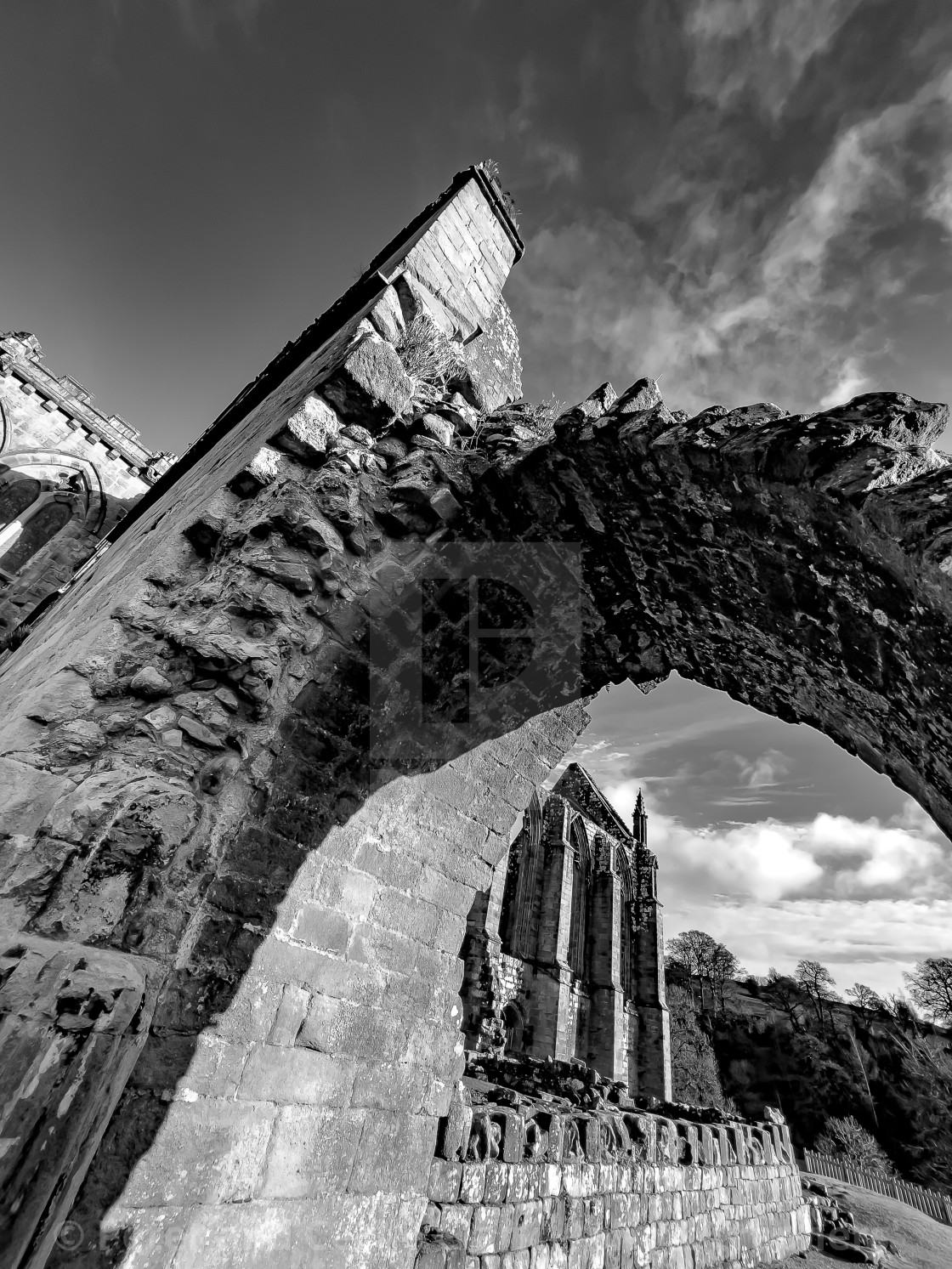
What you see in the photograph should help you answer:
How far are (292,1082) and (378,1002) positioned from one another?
1.69 ft

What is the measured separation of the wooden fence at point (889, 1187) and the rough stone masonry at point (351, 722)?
24.3m

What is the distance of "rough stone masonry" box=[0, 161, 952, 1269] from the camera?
72.0 inches

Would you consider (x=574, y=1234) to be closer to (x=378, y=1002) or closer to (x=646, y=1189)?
(x=646, y=1189)

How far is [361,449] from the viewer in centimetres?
341

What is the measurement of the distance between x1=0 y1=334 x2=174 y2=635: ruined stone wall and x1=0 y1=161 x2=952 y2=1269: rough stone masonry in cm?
1118

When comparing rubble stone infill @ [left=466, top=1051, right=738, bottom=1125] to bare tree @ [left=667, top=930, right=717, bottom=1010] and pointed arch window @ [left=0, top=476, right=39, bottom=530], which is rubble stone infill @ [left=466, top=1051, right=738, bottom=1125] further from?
bare tree @ [left=667, top=930, right=717, bottom=1010]

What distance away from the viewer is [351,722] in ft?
9.75

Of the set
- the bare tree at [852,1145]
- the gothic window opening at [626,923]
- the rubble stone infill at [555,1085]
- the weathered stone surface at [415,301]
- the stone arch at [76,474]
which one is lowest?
the rubble stone infill at [555,1085]

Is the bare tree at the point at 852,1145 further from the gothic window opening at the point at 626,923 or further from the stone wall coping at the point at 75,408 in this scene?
the stone wall coping at the point at 75,408

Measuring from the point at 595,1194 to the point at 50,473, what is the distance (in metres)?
15.6

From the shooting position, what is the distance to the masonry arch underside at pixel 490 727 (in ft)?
6.25

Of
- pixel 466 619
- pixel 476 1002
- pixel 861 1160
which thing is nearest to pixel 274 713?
pixel 466 619

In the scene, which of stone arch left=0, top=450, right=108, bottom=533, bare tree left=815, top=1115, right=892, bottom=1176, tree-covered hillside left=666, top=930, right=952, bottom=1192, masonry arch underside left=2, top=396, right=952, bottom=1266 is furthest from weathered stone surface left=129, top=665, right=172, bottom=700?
bare tree left=815, top=1115, right=892, bottom=1176

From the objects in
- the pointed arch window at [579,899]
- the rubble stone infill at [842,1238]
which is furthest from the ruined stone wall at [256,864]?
the pointed arch window at [579,899]
